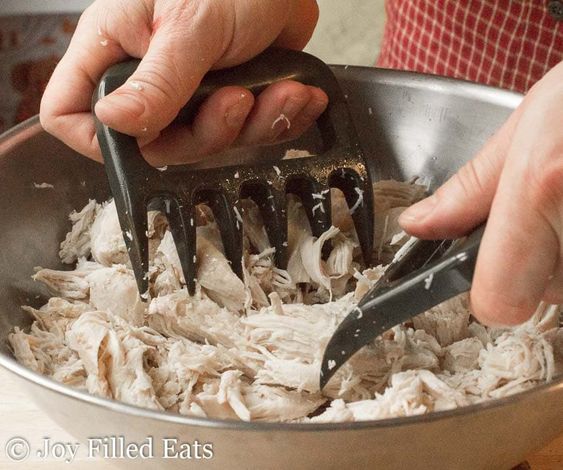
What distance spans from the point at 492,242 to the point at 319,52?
2178 mm

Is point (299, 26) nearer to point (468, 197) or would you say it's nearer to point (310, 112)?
point (310, 112)

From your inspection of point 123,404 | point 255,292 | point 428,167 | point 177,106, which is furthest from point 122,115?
point 428,167

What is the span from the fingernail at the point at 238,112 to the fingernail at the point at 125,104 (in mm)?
148

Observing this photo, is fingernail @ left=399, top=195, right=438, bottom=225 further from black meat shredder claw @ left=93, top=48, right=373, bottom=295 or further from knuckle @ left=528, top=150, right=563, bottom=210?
black meat shredder claw @ left=93, top=48, right=373, bottom=295

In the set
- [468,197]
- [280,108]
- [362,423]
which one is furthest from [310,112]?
[362,423]

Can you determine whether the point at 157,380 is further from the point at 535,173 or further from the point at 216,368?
the point at 535,173

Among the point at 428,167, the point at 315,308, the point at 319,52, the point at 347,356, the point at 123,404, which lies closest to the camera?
the point at 123,404

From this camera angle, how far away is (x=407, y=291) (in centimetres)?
68

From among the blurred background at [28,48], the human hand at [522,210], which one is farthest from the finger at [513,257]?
the blurred background at [28,48]

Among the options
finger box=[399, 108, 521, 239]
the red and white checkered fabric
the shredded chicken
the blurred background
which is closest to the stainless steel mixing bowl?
the shredded chicken

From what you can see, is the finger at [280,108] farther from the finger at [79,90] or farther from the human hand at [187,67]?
the finger at [79,90]

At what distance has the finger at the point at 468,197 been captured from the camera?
71 centimetres

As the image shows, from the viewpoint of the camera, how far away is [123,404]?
617mm

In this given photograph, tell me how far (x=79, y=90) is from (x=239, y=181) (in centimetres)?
26
